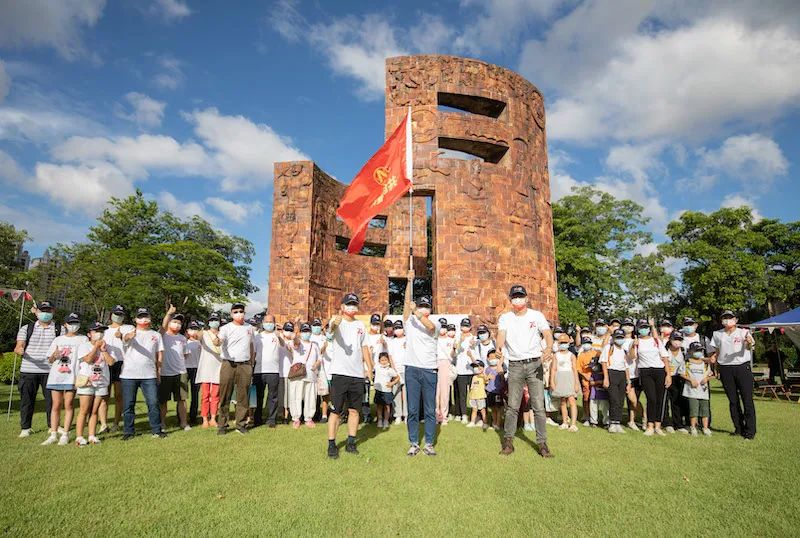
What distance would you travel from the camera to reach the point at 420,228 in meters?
26.2

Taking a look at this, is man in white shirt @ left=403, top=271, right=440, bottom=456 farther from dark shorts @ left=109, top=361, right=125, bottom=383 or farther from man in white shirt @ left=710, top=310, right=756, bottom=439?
dark shorts @ left=109, top=361, right=125, bottom=383

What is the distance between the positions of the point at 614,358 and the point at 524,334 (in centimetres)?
275

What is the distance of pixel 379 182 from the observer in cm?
866

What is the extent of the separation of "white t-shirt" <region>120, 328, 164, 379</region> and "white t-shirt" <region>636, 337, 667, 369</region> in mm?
7840

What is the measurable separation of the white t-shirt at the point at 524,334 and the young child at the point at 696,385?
3455 mm

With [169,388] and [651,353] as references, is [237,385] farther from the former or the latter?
[651,353]

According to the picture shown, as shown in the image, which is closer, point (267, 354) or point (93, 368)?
point (93, 368)

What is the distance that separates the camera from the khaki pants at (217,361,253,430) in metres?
7.07

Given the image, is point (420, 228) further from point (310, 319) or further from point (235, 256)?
point (235, 256)

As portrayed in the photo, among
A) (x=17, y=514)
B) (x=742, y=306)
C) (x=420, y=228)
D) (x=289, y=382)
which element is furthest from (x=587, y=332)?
(x=742, y=306)

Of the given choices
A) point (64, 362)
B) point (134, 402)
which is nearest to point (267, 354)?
point (134, 402)

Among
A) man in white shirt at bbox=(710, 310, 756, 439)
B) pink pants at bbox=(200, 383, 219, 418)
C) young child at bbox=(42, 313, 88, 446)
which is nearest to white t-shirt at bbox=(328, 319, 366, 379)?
pink pants at bbox=(200, 383, 219, 418)

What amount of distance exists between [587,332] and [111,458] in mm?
8353

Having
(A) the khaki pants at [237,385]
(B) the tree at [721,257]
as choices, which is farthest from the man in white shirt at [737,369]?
(B) the tree at [721,257]
